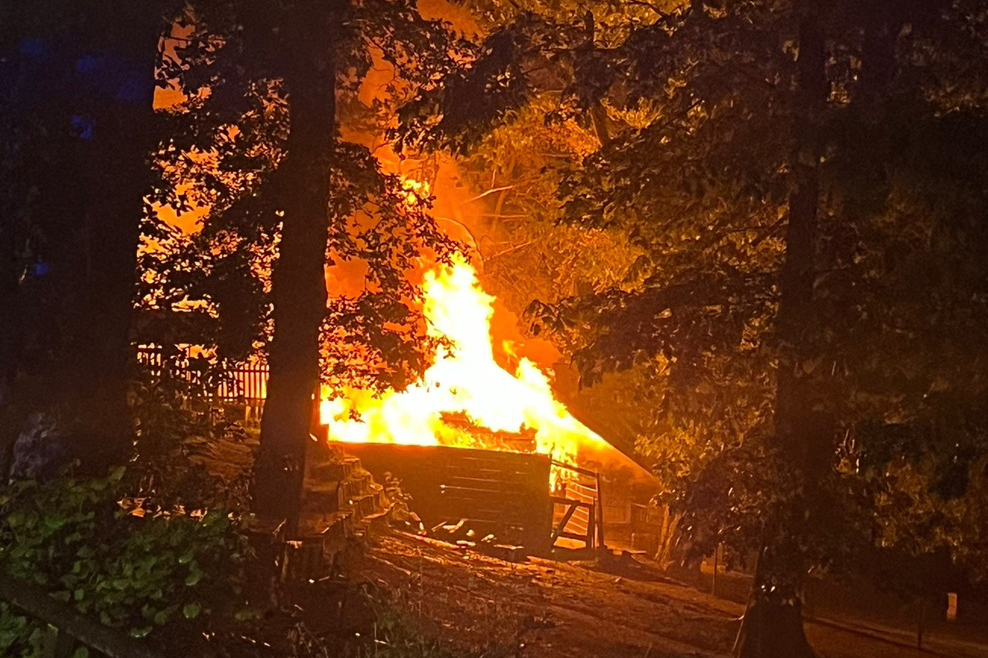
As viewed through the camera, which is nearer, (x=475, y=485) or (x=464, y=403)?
(x=475, y=485)

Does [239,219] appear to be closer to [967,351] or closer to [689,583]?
[967,351]

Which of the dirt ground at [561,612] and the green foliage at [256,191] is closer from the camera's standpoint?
the dirt ground at [561,612]

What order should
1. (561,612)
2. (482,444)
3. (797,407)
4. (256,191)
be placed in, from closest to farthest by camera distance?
1. (797,407)
2. (256,191)
3. (561,612)
4. (482,444)

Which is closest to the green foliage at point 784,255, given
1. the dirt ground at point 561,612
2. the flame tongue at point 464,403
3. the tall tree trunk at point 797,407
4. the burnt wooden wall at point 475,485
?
the tall tree trunk at point 797,407

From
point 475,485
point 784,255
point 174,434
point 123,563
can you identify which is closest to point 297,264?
point 174,434

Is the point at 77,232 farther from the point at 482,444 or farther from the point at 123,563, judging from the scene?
the point at 482,444

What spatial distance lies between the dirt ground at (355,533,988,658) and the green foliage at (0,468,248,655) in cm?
242


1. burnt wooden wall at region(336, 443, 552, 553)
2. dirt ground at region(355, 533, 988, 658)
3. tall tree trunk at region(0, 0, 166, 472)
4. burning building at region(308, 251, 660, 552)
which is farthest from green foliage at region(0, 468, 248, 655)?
burnt wooden wall at region(336, 443, 552, 553)

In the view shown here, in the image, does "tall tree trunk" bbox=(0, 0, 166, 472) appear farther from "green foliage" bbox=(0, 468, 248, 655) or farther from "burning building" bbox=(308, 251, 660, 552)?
"burning building" bbox=(308, 251, 660, 552)

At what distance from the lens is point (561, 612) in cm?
A: 1040

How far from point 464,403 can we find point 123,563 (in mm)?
14177

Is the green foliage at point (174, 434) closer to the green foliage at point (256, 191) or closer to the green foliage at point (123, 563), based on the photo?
the green foliage at point (256, 191)

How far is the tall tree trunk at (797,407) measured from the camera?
697 cm

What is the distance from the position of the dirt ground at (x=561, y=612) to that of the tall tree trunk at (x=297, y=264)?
1.57m
